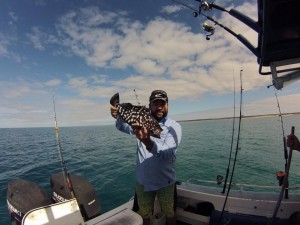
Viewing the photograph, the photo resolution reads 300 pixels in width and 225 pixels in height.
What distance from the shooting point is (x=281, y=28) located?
213 centimetres

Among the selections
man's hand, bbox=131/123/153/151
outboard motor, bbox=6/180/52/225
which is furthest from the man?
outboard motor, bbox=6/180/52/225

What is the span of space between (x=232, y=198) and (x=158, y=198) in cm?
184

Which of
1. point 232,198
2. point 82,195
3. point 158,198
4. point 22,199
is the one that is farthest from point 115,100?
point 22,199

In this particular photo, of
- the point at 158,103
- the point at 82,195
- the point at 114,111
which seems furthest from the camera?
the point at 82,195

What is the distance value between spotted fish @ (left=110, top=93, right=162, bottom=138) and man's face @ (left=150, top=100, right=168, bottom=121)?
66 centimetres

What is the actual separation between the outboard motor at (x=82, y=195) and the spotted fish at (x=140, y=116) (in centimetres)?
292

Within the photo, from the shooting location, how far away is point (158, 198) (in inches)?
147

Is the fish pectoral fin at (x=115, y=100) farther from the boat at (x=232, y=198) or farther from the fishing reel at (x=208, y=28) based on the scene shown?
the fishing reel at (x=208, y=28)

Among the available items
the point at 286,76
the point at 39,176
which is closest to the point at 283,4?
the point at 286,76

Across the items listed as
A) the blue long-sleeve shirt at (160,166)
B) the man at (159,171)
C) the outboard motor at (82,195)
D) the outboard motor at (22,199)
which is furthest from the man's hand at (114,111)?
the outboard motor at (22,199)

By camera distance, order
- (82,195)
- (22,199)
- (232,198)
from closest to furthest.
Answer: (232,198)
(22,199)
(82,195)

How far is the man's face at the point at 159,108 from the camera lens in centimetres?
363

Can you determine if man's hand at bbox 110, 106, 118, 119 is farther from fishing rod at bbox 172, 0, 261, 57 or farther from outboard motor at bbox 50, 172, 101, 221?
outboard motor at bbox 50, 172, 101, 221

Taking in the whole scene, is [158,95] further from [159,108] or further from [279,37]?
[279,37]
